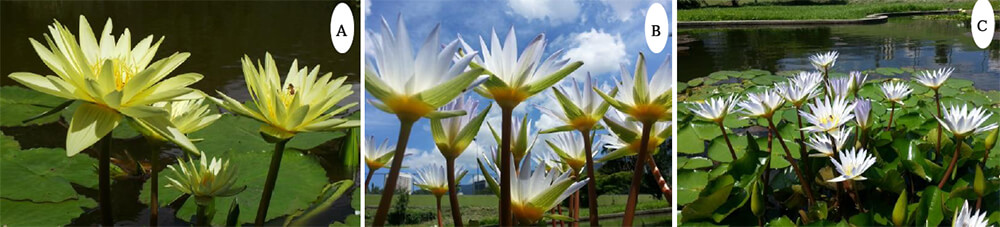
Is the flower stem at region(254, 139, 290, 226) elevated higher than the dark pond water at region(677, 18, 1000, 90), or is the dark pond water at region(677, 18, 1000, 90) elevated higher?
the dark pond water at region(677, 18, 1000, 90)

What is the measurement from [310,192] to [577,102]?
659mm

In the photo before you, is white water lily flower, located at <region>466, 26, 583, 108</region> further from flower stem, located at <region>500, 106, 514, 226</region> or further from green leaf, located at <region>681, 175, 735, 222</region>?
green leaf, located at <region>681, 175, 735, 222</region>

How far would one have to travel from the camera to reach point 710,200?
951mm

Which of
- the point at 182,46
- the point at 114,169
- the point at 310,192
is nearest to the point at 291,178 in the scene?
the point at 310,192

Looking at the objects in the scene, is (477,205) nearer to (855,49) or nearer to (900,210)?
(900,210)

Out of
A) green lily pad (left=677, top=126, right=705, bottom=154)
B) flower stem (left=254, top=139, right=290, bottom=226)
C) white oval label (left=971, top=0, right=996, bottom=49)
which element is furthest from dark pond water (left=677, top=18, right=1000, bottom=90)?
flower stem (left=254, top=139, right=290, bottom=226)

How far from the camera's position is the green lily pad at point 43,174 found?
0.94 metres

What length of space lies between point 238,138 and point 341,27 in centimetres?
52

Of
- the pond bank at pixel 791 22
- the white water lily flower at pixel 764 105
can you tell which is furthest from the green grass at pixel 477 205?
the pond bank at pixel 791 22

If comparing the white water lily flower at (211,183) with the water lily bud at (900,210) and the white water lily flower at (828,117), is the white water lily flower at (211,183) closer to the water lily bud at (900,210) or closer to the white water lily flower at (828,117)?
the water lily bud at (900,210)

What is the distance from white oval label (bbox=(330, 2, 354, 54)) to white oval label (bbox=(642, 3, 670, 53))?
0.35 metres

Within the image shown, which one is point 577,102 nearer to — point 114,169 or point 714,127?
point 114,169

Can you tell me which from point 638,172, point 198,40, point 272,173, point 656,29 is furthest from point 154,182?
point 198,40

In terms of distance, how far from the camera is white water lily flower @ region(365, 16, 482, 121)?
A: 335 millimetres
